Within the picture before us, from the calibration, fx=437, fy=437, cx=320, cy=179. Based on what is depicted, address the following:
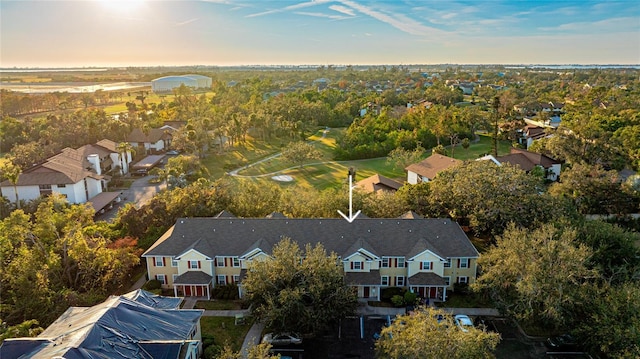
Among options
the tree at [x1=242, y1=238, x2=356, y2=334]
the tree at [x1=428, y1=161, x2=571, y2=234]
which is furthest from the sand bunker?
the tree at [x1=242, y1=238, x2=356, y2=334]

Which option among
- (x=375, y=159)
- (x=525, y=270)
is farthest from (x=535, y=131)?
(x=525, y=270)

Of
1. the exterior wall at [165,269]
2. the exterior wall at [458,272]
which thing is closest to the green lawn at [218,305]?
the exterior wall at [165,269]

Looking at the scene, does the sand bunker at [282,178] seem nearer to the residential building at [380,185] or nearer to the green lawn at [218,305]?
the residential building at [380,185]

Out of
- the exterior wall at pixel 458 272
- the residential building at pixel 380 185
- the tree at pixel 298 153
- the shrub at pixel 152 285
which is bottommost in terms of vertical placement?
the shrub at pixel 152 285

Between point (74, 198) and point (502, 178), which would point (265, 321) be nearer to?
point (502, 178)

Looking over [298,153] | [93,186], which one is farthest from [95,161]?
[298,153]

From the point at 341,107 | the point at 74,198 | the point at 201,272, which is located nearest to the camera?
the point at 201,272

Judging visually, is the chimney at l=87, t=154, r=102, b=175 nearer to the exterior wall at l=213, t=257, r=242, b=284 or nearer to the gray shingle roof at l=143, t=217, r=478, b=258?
the gray shingle roof at l=143, t=217, r=478, b=258
